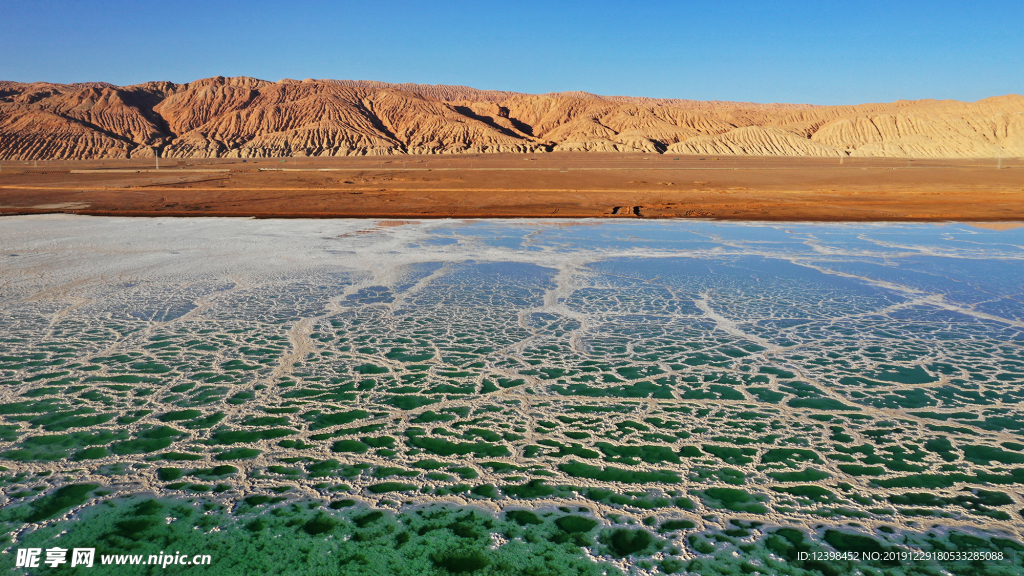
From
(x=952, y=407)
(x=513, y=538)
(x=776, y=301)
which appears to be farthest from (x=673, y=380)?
(x=776, y=301)

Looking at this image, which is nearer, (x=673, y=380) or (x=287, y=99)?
(x=673, y=380)

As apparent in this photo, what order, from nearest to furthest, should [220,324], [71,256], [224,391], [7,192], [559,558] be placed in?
[559,558]
[224,391]
[220,324]
[71,256]
[7,192]

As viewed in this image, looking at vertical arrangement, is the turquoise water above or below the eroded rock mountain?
below

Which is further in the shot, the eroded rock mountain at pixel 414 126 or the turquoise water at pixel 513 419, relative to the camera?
the eroded rock mountain at pixel 414 126

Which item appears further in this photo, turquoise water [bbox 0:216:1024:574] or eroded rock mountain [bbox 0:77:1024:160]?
eroded rock mountain [bbox 0:77:1024:160]

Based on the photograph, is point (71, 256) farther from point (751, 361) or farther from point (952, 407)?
point (952, 407)
